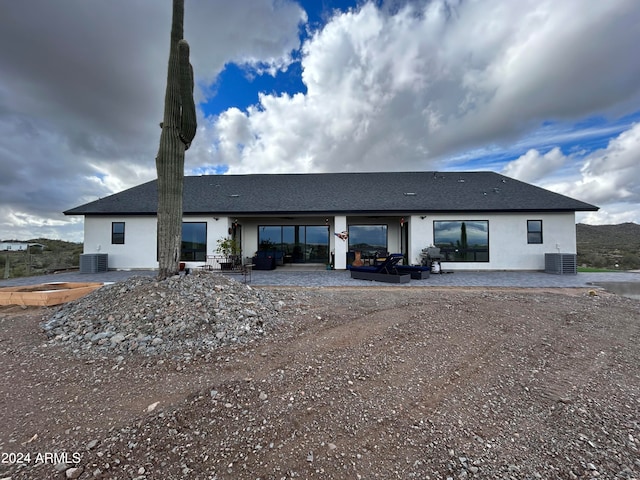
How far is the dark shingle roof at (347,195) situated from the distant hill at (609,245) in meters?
6.52

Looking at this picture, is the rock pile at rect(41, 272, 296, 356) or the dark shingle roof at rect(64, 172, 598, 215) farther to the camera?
the dark shingle roof at rect(64, 172, 598, 215)

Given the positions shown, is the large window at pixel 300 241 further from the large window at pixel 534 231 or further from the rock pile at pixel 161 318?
the large window at pixel 534 231

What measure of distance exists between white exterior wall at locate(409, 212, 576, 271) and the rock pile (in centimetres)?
1030

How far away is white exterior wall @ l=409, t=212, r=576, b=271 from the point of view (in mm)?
11665

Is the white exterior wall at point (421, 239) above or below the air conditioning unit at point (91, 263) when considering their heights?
above

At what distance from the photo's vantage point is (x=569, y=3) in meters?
8.70

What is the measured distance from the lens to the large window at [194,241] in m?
12.6

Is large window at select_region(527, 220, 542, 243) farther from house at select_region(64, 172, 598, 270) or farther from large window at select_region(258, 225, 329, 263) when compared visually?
large window at select_region(258, 225, 329, 263)

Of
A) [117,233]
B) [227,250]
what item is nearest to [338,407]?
[227,250]

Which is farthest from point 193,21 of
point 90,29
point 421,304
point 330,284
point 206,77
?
point 421,304

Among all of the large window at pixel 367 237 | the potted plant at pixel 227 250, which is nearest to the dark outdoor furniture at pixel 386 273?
the large window at pixel 367 237

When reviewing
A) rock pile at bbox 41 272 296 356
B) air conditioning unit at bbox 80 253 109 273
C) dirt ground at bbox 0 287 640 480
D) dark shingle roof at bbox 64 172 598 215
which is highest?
dark shingle roof at bbox 64 172 598 215

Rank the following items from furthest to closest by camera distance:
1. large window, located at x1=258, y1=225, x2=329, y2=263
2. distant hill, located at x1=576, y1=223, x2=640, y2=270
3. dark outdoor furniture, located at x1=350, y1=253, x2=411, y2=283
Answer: distant hill, located at x1=576, y1=223, x2=640, y2=270 → large window, located at x1=258, y1=225, x2=329, y2=263 → dark outdoor furniture, located at x1=350, y1=253, x2=411, y2=283

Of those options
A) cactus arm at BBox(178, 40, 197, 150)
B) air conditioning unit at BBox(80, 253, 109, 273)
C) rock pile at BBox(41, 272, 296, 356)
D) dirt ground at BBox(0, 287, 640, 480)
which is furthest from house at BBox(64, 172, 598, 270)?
dirt ground at BBox(0, 287, 640, 480)
